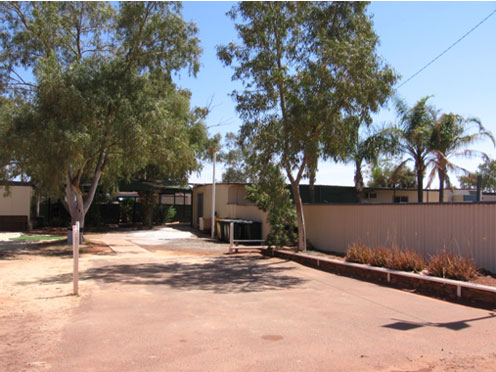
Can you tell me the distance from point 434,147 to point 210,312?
51.7ft

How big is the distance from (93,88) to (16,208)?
14171 mm

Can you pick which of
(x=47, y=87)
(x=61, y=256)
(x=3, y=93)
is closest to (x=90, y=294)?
(x=61, y=256)

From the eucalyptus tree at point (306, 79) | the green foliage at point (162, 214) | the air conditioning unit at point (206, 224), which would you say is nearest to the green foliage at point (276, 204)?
the eucalyptus tree at point (306, 79)

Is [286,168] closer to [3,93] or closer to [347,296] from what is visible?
[347,296]

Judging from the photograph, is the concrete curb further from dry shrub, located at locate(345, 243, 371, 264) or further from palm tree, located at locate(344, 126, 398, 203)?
palm tree, located at locate(344, 126, 398, 203)

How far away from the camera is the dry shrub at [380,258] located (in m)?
11.2

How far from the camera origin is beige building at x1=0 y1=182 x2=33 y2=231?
25891 millimetres

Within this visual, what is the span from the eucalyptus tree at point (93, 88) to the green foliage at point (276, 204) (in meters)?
3.49

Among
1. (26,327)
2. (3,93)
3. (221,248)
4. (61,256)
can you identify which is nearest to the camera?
(26,327)

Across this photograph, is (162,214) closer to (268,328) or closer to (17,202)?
(17,202)

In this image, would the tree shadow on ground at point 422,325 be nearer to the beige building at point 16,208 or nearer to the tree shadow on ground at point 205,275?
the tree shadow on ground at point 205,275

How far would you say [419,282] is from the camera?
9.62m

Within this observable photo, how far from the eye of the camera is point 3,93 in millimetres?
17156

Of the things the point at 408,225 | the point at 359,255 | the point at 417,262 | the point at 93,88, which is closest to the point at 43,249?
the point at 93,88
